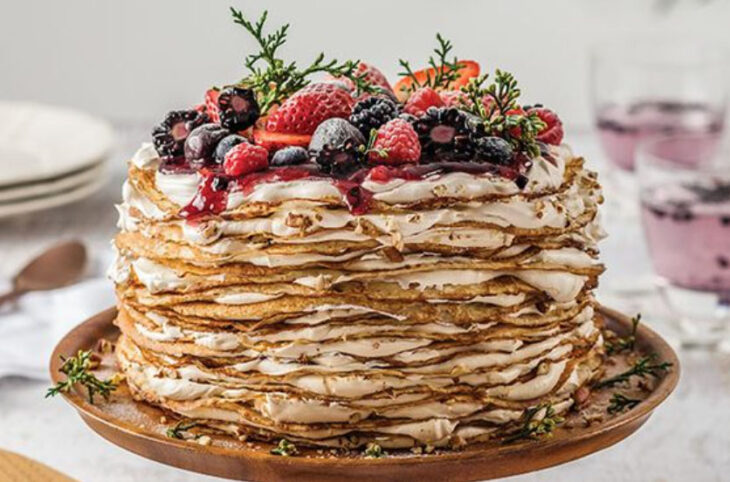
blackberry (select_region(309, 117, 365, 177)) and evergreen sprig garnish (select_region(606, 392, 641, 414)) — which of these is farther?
evergreen sprig garnish (select_region(606, 392, 641, 414))

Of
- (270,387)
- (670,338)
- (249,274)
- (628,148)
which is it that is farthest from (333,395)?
(628,148)

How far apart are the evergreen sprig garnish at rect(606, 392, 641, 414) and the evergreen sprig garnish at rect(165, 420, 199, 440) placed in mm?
707

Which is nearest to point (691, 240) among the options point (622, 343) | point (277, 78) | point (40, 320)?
point (622, 343)

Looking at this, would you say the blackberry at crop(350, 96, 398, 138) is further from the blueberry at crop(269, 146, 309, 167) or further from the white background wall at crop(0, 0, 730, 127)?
the white background wall at crop(0, 0, 730, 127)

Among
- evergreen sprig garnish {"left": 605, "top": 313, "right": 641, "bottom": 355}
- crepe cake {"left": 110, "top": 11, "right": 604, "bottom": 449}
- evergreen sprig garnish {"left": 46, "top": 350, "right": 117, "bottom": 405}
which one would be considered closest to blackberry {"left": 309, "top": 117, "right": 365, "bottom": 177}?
crepe cake {"left": 110, "top": 11, "right": 604, "bottom": 449}

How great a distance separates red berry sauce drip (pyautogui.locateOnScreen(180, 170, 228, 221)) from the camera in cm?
207

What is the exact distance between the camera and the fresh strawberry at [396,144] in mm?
2043

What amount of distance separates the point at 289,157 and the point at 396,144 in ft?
0.57

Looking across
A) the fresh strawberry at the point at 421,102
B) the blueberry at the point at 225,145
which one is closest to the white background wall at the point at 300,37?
the fresh strawberry at the point at 421,102

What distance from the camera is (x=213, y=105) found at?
2.29 m

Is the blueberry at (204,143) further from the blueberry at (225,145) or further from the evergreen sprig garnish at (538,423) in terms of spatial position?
the evergreen sprig garnish at (538,423)

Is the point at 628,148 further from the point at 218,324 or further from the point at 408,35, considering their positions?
the point at 218,324

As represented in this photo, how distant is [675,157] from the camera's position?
157 inches

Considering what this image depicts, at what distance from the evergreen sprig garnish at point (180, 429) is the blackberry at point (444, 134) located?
1.94ft
